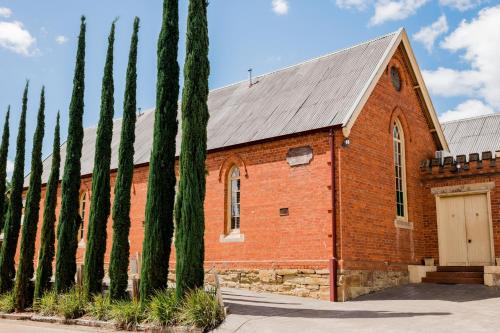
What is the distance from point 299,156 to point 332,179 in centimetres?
145

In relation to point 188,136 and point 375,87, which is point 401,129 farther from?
point 188,136

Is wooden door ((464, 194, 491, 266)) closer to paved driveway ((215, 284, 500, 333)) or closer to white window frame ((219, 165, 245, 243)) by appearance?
paved driveway ((215, 284, 500, 333))

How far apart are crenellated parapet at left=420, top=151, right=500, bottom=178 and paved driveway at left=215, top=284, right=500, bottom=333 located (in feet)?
13.5

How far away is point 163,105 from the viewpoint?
1368cm

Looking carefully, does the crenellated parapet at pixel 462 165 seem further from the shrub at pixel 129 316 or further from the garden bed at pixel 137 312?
the shrub at pixel 129 316

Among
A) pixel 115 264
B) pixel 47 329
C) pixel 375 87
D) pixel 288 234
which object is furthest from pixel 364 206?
pixel 47 329

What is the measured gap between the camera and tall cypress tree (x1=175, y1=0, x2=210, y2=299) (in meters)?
11.9

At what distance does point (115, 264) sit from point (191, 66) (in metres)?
5.68

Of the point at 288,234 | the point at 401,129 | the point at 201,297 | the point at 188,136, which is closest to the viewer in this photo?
the point at 201,297

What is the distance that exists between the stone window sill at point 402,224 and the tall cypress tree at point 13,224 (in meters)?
13.4

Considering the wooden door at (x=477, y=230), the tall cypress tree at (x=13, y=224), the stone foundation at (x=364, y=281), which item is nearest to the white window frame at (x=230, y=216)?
the stone foundation at (x=364, y=281)

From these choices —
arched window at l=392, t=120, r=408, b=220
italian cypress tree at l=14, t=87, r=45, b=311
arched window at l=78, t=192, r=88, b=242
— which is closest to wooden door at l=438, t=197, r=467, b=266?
arched window at l=392, t=120, r=408, b=220

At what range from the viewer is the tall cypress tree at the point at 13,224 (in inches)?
720

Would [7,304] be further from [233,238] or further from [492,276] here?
[492,276]
